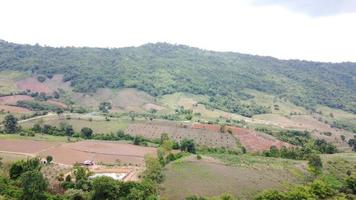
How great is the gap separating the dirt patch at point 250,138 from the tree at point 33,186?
7121 centimetres

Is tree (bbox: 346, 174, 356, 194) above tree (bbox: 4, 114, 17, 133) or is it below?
below

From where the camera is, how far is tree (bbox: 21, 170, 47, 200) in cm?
6600

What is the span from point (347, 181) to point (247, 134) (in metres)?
56.4

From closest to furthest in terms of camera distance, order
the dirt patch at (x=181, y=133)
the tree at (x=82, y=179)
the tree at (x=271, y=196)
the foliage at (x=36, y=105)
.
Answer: the tree at (x=271, y=196)
the tree at (x=82, y=179)
the dirt patch at (x=181, y=133)
the foliage at (x=36, y=105)

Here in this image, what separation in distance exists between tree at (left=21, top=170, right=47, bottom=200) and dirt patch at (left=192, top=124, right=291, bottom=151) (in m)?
71.2

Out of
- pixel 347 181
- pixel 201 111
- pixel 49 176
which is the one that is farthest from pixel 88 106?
pixel 347 181

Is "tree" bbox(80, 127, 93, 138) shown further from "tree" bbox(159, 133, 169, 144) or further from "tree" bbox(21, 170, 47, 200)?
"tree" bbox(21, 170, 47, 200)

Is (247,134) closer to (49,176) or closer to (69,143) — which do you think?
(69,143)

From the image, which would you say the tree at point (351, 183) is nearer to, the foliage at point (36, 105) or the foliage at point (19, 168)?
the foliage at point (19, 168)

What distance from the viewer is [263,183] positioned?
83062 millimetres

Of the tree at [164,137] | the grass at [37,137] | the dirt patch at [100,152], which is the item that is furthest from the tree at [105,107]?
the dirt patch at [100,152]

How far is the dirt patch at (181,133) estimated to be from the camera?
425ft

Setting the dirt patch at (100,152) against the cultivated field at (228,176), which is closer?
the cultivated field at (228,176)

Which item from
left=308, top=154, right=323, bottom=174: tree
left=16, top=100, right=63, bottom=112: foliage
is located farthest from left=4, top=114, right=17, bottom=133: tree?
left=308, top=154, right=323, bottom=174: tree
